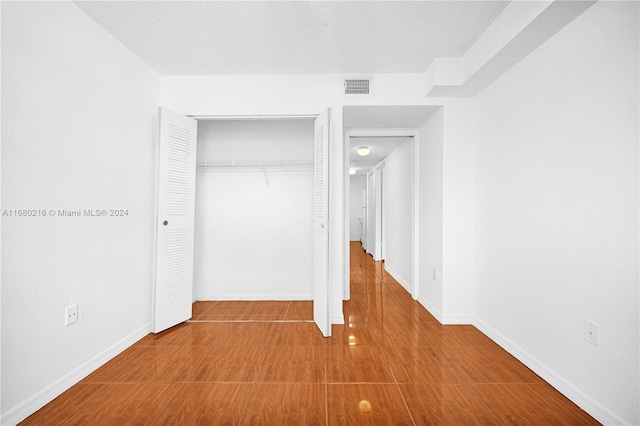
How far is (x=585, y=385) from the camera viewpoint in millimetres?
1624

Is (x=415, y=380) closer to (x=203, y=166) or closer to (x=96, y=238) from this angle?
(x=96, y=238)

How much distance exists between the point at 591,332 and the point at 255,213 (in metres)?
3.27

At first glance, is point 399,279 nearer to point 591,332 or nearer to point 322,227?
point 322,227

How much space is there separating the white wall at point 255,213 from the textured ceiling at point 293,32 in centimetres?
100

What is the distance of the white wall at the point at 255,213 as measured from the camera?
369 cm

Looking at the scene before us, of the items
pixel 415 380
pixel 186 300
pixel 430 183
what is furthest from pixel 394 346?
pixel 186 300

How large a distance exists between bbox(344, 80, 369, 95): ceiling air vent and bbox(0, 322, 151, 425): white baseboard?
9.89ft

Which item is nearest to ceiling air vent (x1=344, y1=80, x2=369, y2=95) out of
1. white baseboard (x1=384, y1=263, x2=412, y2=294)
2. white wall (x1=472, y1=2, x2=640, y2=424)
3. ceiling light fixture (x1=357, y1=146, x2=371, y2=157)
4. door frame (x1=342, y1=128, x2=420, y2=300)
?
door frame (x1=342, y1=128, x2=420, y2=300)

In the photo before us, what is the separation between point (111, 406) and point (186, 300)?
1.27 meters

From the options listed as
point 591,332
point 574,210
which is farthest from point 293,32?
point 591,332

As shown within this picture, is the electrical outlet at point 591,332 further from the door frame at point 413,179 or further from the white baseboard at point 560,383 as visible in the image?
the door frame at point 413,179

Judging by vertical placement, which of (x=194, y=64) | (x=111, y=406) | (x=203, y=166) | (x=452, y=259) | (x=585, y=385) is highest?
(x=194, y=64)

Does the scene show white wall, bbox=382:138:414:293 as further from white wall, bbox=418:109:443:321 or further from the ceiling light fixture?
the ceiling light fixture

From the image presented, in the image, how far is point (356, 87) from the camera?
286 centimetres
